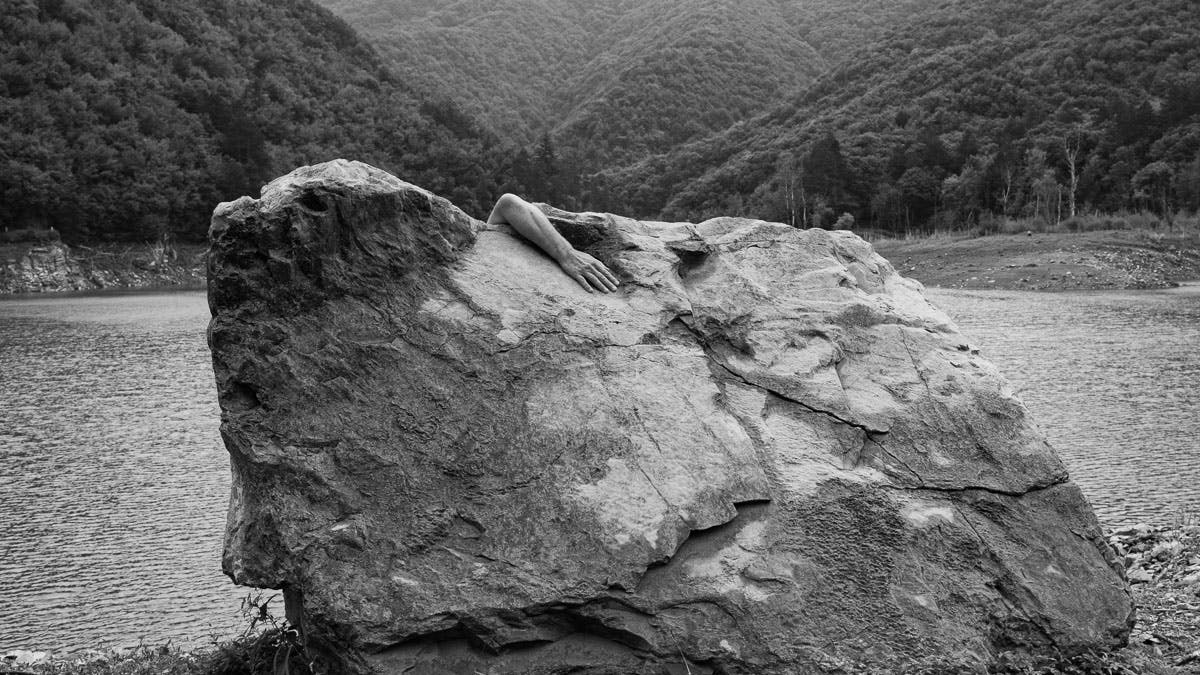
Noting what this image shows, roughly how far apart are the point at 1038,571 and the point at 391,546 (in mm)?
3855

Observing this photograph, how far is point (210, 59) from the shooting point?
88500 mm

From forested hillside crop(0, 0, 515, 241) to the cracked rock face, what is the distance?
2550 inches

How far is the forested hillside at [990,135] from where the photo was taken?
193ft

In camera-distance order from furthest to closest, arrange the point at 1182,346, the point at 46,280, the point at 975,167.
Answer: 1. the point at 975,167
2. the point at 46,280
3. the point at 1182,346

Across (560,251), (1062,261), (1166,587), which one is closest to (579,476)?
(560,251)

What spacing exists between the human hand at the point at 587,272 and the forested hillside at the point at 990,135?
177 feet

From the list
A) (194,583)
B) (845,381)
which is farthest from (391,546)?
(194,583)

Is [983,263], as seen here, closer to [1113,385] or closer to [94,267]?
[1113,385]

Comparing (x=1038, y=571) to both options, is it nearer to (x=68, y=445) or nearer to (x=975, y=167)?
(x=68, y=445)

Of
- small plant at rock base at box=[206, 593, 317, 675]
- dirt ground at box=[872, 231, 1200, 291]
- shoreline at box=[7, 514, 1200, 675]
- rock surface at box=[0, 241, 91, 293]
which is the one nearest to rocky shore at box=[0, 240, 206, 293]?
rock surface at box=[0, 241, 91, 293]

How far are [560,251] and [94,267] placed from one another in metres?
63.0

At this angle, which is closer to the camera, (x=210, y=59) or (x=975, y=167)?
(x=975, y=167)

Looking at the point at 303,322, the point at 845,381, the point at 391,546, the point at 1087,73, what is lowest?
the point at 391,546

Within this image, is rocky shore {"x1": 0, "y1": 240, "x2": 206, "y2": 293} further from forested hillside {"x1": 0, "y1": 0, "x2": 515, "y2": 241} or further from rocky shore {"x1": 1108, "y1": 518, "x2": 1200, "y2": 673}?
rocky shore {"x1": 1108, "y1": 518, "x2": 1200, "y2": 673}
